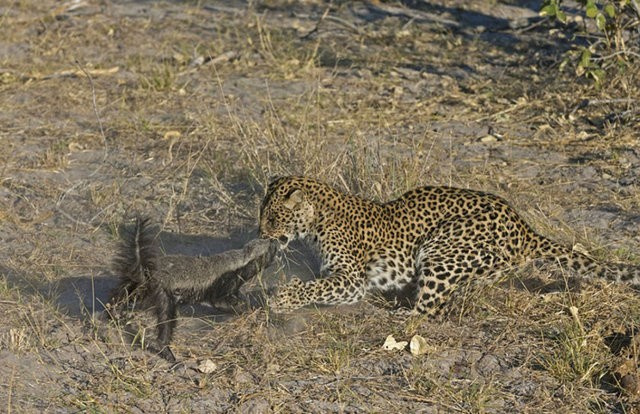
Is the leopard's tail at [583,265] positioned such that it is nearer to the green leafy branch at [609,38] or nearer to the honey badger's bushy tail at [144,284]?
the honey badger's bushy tail at [144,284]

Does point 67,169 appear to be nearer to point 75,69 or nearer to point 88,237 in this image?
point 88,237

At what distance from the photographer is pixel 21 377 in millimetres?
6348

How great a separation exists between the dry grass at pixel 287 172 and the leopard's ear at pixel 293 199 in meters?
0.74

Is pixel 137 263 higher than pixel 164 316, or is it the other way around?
pixel 137 263

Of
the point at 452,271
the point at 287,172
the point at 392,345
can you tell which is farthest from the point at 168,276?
the point at 287,172

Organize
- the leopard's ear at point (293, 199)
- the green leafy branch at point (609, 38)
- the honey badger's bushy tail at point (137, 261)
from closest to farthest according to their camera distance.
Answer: the honey badger's bushy tail at point (137, 261) < the leopard's ear at point (293, 199) < the green leafy branch at point (609, 38)

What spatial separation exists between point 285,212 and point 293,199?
11 centimetres

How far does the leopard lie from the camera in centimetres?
723

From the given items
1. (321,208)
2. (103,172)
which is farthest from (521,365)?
(103,172)

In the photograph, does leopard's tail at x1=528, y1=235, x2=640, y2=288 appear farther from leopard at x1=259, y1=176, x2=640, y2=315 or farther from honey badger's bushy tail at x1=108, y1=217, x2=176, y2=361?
honey badger's bushy tail at x1=108, y1=217, x2=176, y2=361

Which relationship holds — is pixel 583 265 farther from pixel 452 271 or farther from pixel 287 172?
pixel 287 172

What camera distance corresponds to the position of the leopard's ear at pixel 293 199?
7.55 m

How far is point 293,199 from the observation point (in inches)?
297

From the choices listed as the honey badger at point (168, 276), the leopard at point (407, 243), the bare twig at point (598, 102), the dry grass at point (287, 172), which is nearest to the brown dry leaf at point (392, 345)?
the dry grass at point (287, 172)
